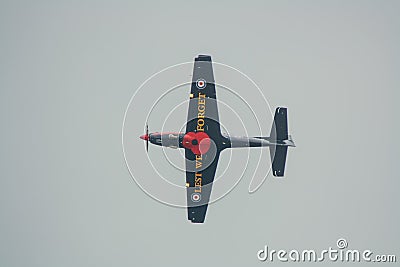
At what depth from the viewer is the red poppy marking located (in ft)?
186

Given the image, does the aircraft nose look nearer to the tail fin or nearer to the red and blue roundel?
the red and blue roundel

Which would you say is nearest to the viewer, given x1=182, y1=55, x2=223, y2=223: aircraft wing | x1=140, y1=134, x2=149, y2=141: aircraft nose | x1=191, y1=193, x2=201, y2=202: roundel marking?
x1=182, y1=55, x2=223, y2=223: aircraft wing

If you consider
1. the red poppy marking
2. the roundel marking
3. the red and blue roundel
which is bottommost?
the roundel marking

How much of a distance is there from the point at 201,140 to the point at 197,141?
311 mm

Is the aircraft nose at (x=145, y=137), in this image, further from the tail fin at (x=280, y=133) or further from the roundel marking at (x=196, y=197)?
the tail fin at (x=280, y=133)

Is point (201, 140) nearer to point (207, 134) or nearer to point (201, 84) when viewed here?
point (207, 134)

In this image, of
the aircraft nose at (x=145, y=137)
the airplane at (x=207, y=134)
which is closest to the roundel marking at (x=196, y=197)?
the airplane at (x=207, y=134)

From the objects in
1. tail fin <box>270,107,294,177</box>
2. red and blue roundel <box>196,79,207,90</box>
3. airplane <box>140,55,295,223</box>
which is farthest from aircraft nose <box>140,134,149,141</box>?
tail fin <box>270,107,294,177</box>

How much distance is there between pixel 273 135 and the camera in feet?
184

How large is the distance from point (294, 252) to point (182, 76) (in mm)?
15849

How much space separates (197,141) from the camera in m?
56.9

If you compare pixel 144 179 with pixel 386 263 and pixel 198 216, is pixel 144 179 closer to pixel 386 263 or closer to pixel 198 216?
pixel 198 216

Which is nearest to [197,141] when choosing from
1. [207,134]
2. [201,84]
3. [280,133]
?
[207,134]

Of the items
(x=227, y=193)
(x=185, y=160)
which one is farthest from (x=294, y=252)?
(x=185, y=160)
